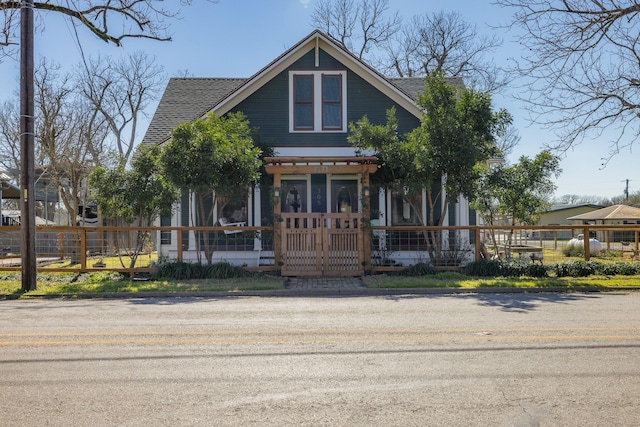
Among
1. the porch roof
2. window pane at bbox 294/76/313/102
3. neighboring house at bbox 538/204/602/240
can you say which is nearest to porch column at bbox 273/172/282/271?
the porch roof

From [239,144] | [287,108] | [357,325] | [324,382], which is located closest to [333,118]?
[287,108]

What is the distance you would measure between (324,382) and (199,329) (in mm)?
3200

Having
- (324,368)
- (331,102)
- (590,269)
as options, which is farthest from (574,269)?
(324,368)

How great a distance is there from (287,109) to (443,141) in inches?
242

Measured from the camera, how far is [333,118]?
1845 centimetres

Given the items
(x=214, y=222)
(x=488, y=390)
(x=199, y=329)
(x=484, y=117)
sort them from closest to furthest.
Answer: (x=488, y=390)
(x=199, y=329)
(x=484, y=117)
(x=214, y=222)

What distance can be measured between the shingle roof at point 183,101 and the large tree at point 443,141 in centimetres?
681

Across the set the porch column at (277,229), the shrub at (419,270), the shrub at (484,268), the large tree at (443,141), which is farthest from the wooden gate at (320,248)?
the shrub at (484,268)

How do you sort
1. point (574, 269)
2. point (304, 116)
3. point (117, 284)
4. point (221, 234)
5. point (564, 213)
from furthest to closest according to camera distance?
point (564, 213)
point (304, 116)
point (221, 234)
point (574, 269)
point (117, 284)

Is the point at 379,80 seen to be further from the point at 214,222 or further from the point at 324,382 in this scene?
the point at 324,382

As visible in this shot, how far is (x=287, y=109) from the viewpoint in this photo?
18.4 metres

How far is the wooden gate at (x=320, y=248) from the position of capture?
14.6m

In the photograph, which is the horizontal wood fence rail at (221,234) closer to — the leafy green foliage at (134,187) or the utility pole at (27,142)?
the leafy green foliage at (134,187)

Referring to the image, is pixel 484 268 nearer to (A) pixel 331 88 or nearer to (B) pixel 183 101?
(A) pixel 331 88
